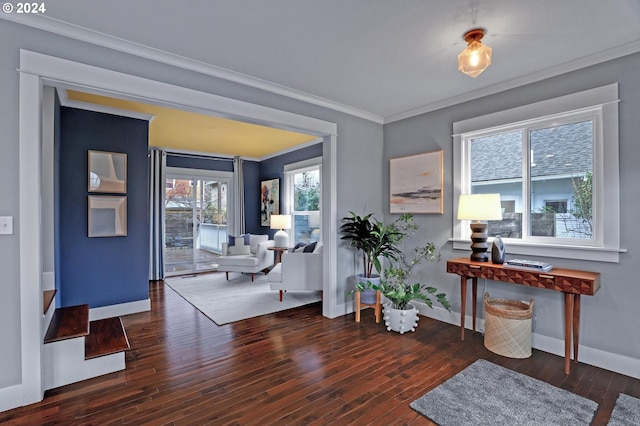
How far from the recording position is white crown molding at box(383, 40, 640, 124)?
2463 millimetres

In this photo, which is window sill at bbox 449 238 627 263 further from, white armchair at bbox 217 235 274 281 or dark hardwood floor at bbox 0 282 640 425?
white armchair at bbox 217 235 274 281

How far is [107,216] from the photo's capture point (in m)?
3.86

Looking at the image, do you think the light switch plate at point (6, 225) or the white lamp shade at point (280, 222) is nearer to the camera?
the light switch plate at point (6, 225)

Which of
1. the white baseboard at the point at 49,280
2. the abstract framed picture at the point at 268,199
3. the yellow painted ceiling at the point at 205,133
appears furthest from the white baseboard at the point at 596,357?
the abstract framed picture at the point at 268,199

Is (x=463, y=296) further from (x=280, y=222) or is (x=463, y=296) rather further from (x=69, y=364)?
(x=280, y=222)

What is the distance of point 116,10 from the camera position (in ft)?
6.58

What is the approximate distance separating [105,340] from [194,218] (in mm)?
4193

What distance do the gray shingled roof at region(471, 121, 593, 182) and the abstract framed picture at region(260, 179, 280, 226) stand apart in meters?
4.33

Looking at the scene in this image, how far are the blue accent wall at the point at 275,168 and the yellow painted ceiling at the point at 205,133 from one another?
201mm

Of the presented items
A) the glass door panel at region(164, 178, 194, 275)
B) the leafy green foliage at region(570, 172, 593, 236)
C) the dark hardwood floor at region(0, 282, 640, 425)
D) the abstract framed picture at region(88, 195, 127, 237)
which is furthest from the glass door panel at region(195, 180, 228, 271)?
the leafy green foliage at region(570, 172, 593, 236)

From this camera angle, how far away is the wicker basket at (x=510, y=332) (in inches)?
108

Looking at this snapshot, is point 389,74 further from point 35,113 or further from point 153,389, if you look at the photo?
point 153,389

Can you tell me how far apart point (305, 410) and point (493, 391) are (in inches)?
53.8

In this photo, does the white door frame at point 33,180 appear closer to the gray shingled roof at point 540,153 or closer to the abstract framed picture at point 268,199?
the gray shingled roof at point 540,153
